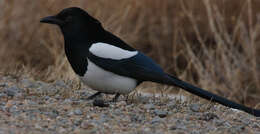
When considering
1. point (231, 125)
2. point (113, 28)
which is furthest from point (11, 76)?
point (113, 28)

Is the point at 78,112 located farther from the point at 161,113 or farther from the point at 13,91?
the point at 13,91

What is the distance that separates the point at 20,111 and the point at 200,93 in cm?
166

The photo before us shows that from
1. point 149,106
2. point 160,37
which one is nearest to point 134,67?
point 149,106

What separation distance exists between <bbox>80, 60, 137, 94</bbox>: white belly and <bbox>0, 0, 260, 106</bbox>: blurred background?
1.82 metres

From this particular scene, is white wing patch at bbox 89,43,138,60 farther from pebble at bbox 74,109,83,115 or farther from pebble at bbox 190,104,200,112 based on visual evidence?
pebble at bbox 190,104,200,112

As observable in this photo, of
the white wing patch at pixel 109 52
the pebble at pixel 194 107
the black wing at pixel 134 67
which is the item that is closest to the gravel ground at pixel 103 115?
the pebble at pixel 194 107

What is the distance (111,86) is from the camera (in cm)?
471

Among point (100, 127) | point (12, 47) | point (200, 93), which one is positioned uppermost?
point (12, 47)

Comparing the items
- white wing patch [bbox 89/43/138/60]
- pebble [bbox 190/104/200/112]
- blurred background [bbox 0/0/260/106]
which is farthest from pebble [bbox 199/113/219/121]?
blurred background [bbox 0/0/260/106]

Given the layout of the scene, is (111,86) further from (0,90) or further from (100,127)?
(0,90)

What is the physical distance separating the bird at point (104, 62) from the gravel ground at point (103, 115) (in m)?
0.14

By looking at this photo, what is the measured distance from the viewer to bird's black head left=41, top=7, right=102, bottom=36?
4969 mm

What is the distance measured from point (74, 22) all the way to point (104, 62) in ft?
1.84

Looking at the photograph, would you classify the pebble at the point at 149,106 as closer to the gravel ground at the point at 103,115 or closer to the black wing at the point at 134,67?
the gravel ground at the point at 103,115
